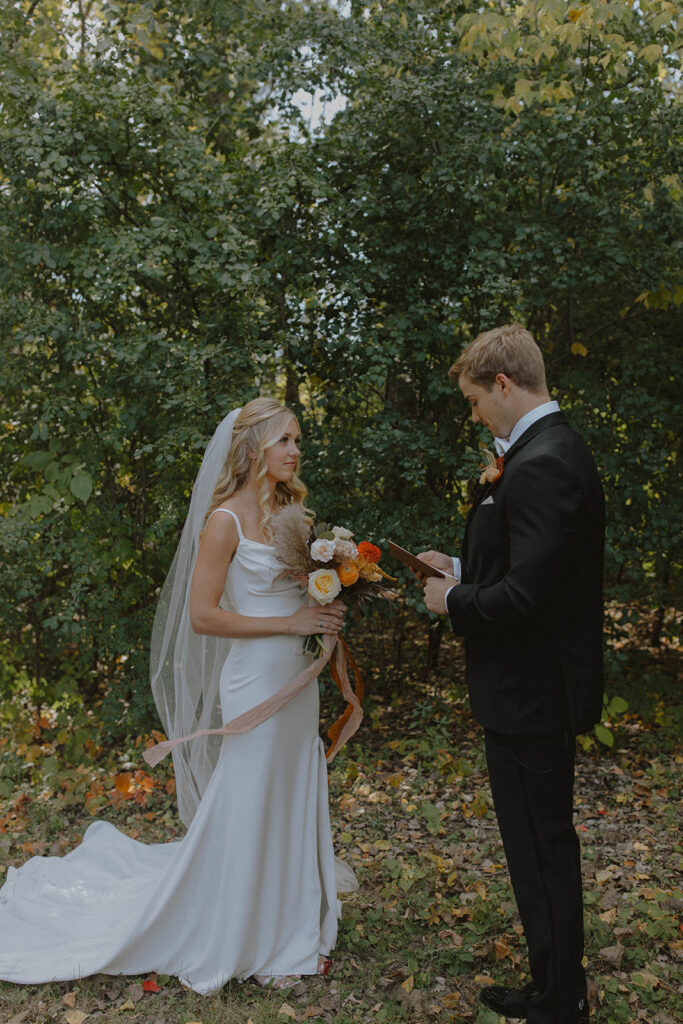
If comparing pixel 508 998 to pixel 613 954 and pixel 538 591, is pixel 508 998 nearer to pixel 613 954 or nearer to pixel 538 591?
pixel 613 954

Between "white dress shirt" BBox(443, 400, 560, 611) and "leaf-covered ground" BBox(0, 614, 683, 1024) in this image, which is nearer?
"white dress shirt" BBox(443, 400, 560, 611)

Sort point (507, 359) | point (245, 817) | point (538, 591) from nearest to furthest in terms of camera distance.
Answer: point (538, 591), point (507, 359), point (245, 817)

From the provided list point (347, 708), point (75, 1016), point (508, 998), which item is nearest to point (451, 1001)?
point (508, 998)

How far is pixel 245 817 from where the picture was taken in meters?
3.45

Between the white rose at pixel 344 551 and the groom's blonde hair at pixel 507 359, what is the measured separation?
32.9 inches

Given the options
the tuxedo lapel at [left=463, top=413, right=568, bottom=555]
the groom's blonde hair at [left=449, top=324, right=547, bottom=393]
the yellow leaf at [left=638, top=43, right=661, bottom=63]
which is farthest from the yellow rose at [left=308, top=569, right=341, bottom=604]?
the yellow leaf at [left=638, top=43, right=661, bottom=63]

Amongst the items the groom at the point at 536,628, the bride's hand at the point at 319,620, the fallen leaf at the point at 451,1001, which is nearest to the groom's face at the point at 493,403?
the groom at the point at 536,628

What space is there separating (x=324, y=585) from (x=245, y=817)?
105cm

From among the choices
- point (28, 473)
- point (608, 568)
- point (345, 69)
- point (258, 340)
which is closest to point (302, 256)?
point (258, 340)

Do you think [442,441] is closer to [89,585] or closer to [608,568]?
[608,568]

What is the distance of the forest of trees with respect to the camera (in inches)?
204

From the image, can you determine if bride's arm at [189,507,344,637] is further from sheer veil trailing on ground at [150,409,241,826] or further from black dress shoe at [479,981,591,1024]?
black dress shoe at [479,981,591,1024]

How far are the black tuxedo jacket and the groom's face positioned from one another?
10 cm

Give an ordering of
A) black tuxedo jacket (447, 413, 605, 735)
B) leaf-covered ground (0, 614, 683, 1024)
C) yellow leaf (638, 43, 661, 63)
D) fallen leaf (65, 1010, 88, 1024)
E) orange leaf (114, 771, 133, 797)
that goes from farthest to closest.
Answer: orange leaf (114, 771, 133, 797)
yellow leaf (638, 43, 661, 63)
leaf-covered ground (0, 614, 683, 1024)
fallen leaf (65, 1010, 88, 1024)
black tuxedo jacket (447, 413, 605, 735)
